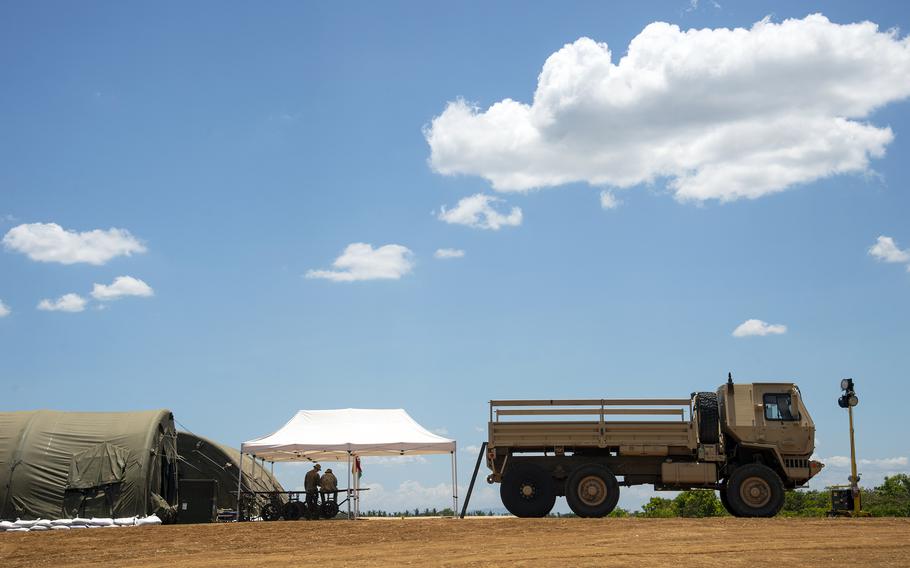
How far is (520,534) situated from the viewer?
1772 cm

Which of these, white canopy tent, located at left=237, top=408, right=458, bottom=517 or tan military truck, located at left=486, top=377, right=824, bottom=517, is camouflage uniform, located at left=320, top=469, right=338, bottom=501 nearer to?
white canopy tent, located at left=237, top=408, right=458, bottom=517

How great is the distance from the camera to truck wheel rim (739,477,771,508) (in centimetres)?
2148

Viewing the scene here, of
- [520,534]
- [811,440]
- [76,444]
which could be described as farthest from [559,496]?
[76,444]

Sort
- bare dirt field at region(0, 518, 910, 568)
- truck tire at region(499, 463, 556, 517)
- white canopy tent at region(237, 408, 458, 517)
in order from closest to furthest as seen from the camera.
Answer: bare dirt field at region(0, 518, 910, 568) < truck tire at region(499, 463, 556, 517) < white canopy tent at region(237, 408, 458, 517)

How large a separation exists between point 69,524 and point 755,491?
50.8 ft

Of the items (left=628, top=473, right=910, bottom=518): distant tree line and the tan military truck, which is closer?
the tan military truck

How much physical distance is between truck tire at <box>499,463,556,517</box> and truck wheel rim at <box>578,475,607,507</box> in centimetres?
63

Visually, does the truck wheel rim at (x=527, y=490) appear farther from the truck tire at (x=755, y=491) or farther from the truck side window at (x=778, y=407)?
the truck side window at (x=778, y=407)

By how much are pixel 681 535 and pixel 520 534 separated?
2806mm

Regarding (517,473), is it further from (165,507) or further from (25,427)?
(25,427)

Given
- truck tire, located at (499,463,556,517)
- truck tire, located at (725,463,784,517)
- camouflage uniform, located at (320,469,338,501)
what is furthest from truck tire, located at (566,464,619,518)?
camouflage uniform, located at (320,469,338,501)

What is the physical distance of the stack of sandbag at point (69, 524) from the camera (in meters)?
22.6

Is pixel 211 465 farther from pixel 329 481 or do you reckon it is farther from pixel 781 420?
pixel 781 420

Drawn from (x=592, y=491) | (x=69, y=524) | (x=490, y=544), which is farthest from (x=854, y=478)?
(x=69, y=524)
